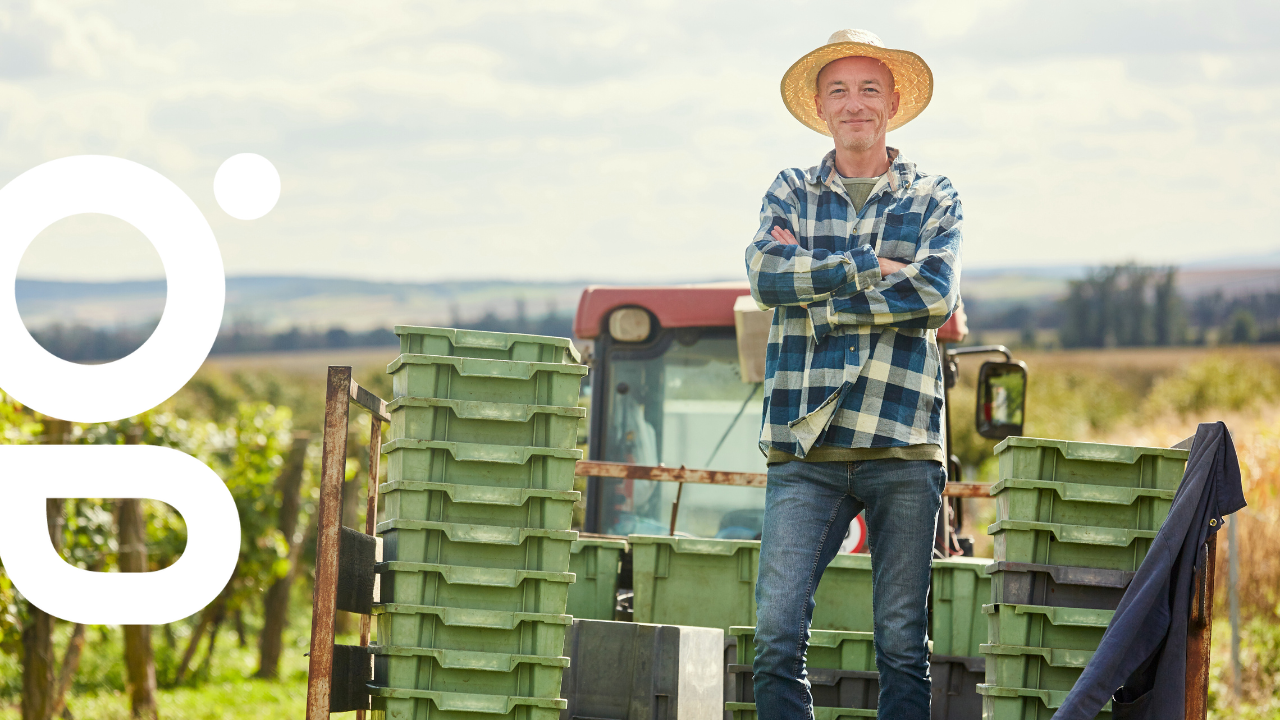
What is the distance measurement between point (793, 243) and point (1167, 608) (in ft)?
4.70

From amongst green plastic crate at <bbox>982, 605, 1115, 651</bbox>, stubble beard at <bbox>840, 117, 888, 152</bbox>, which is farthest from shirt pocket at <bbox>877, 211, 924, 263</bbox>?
green plastic crate at <bbox>982, 605, 1115, 651</bbox>

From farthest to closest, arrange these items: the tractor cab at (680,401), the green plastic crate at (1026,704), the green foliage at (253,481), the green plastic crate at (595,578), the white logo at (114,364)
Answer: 1. the green foliage at (253,481)
2. the white logo at (114,364)
3. the tractor cab at (680,401)
4. the green plastic crate at (595,578)
5. the green plastic crate at (1026,704)

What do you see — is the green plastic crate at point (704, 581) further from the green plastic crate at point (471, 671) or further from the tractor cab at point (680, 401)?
the tractor cab at point (680, 401)

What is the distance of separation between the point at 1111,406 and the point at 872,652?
4709 cm

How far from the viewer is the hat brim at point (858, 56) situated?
12.7 ft

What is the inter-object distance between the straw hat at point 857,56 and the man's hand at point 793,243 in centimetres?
45

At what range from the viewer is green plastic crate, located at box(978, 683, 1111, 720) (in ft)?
11.9

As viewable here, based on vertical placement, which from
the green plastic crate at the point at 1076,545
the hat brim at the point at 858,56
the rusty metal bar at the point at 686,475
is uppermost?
the hat brim at the point at 858,56

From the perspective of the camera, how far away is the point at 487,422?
3723 millimetres

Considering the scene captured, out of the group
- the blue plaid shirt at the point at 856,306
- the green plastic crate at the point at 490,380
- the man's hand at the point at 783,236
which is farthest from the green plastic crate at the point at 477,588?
the man's hand at the point at 783,236

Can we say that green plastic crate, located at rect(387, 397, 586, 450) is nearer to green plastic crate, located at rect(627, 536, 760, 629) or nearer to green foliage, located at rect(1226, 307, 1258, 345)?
green plastic crate, located at rect(627, 536, 760, 629)

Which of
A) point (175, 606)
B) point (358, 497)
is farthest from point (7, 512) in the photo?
point (358, 497)

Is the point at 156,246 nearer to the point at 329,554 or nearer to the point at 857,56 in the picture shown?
the point at 329,554

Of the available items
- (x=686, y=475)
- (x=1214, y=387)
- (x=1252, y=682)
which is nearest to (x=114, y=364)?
(x=686, y=475)
